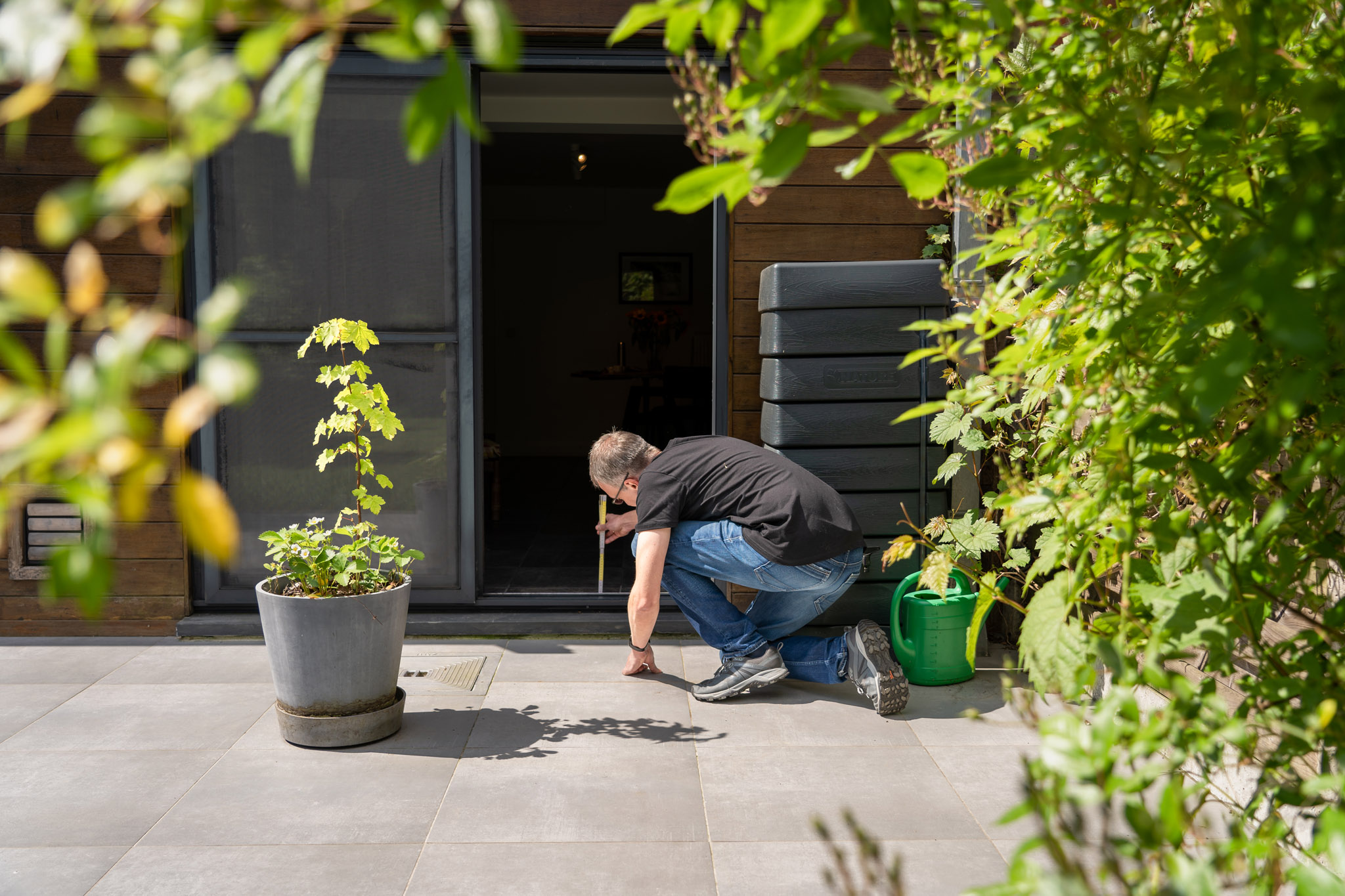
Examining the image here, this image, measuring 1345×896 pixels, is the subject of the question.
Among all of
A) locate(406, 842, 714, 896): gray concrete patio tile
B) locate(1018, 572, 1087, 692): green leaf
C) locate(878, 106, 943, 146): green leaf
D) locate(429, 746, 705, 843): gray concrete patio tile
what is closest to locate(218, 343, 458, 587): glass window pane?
locate(429, 746, 705, 843): gray concrete patio tile

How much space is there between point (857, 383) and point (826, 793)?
160cm

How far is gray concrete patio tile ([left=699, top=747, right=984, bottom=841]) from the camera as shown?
2596 mm

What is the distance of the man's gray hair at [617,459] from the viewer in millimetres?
3576

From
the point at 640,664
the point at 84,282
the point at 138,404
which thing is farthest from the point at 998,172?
the point at 138,404

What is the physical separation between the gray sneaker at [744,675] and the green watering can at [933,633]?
1.60 feet

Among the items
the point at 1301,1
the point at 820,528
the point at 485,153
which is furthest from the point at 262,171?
the point at 485,153

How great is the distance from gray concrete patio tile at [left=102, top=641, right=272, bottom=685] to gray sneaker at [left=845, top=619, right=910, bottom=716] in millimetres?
2055

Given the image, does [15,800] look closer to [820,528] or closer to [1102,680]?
[820,528]

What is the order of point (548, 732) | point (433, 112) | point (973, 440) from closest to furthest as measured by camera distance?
point (433, 112), point (548, 732), point (973, 440)

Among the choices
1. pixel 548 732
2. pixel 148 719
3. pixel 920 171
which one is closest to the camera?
pixel 920 171

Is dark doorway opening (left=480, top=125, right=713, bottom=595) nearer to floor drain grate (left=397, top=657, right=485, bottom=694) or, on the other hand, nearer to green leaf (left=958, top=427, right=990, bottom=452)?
floor drain grate (left=397, top=657, right=485, bottom=694)

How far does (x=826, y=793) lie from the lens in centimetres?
280

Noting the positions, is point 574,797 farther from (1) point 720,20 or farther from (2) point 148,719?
(1) point 720,20

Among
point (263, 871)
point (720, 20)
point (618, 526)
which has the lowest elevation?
point (263, 871)
